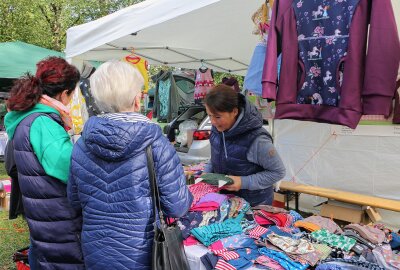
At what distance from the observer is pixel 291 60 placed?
2.09 meters

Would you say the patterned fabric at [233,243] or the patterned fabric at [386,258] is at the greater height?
the patterned fabric at [233,243]

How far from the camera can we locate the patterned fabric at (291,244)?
1.70 m

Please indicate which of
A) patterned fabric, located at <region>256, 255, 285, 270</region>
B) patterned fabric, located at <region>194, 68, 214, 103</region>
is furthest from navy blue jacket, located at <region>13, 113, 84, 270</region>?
patterned fabric, located at <region>194, 68, 214, 103</region>

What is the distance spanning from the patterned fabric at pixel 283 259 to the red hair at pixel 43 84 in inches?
56.7

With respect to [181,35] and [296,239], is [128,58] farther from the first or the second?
[296,239]

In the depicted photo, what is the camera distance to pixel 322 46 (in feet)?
6.51

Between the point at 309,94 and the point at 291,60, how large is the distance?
23cm

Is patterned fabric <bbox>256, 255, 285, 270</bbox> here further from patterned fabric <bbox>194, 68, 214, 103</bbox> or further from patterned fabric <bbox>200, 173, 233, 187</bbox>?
→ patterned fabric <bbox>194, 68, 214, 103</bbox>

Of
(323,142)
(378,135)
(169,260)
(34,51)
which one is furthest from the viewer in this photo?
(34,51)

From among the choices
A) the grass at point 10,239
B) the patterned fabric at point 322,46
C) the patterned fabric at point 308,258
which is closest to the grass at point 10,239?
the grass at point 10,239

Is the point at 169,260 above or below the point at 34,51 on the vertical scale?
below

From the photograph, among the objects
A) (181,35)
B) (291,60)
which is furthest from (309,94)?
(181,35)

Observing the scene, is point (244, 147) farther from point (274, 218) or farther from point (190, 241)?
point (190, 241)

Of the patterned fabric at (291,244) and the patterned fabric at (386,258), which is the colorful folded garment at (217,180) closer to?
the patterned fabric at (291,244)
